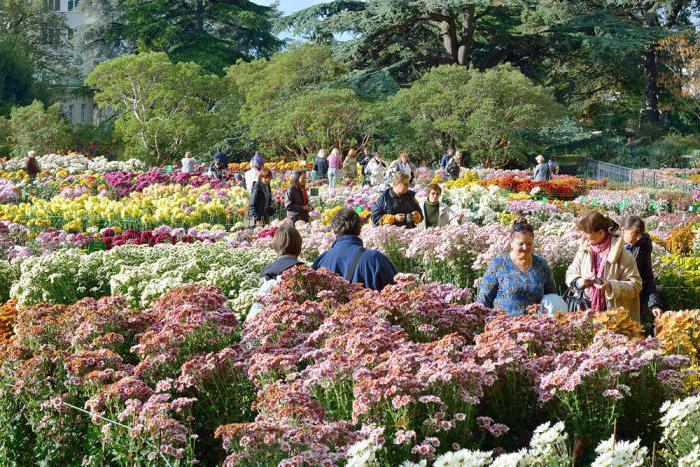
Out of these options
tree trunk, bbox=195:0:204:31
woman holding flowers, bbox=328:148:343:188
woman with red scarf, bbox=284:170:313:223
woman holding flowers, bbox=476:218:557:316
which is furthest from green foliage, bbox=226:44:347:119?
woman holding flowers, bbox=476:218:557:316

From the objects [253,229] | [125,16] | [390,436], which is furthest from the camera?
[125,16]

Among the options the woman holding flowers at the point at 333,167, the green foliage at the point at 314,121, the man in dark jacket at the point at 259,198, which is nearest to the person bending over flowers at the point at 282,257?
the man in dark jacket at the point at 259,198

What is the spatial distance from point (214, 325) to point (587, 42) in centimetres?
3137

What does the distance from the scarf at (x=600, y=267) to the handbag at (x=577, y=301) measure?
0.19 feet

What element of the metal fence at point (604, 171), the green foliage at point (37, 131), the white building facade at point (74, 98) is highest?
the white building facade at point (74, 98)

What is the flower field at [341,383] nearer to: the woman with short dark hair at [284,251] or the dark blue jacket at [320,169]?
the woman with short dark hair at [284,251]

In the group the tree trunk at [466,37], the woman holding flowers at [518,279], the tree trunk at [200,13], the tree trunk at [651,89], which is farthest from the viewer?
the tree trunk at [200,13]

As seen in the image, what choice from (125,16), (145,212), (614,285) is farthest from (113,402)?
(125,16)

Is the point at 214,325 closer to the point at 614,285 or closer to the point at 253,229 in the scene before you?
the point at 614,285

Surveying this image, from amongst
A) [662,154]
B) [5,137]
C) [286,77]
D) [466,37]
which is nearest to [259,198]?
[286,77]

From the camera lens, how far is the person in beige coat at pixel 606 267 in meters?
6.01

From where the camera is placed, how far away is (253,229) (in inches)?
496

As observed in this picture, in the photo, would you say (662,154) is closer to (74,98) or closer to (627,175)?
(627,175)

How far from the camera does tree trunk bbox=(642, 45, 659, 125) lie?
125 feet
